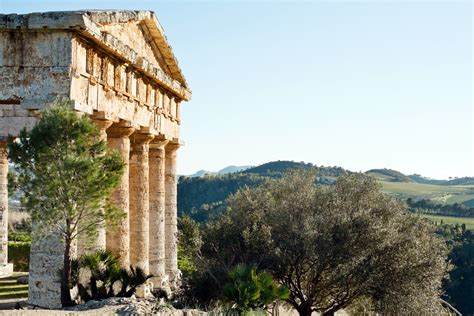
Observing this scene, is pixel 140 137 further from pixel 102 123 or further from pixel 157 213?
pixel 102 123

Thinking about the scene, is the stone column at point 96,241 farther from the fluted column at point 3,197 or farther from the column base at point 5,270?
the column base at point 5,270

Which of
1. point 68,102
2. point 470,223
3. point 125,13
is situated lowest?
point 470,223

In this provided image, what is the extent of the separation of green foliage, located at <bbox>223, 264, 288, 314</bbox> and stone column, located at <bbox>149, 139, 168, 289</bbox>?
723 centimetres

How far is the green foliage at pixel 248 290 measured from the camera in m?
17.0

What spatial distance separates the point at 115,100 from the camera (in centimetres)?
2027

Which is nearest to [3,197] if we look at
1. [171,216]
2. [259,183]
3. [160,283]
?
[160,283]

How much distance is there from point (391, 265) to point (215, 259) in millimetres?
5944

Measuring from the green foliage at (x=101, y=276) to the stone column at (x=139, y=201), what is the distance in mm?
4393

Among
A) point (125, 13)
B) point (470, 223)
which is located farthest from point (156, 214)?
point (470, 223)

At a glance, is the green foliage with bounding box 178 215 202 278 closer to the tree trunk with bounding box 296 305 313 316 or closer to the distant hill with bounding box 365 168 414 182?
the tree trunk with bounding box 296 305 313 316

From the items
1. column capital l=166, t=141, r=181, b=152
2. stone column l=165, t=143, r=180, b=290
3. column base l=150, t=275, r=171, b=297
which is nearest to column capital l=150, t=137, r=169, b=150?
column capital l=166, t=141, r=181, b=152

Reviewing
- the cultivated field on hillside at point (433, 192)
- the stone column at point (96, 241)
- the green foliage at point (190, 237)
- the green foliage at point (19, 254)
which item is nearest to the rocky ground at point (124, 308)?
the stone column at point (96, 241)

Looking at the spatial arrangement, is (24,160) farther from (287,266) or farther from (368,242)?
(368,242)

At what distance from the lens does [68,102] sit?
16312mm
